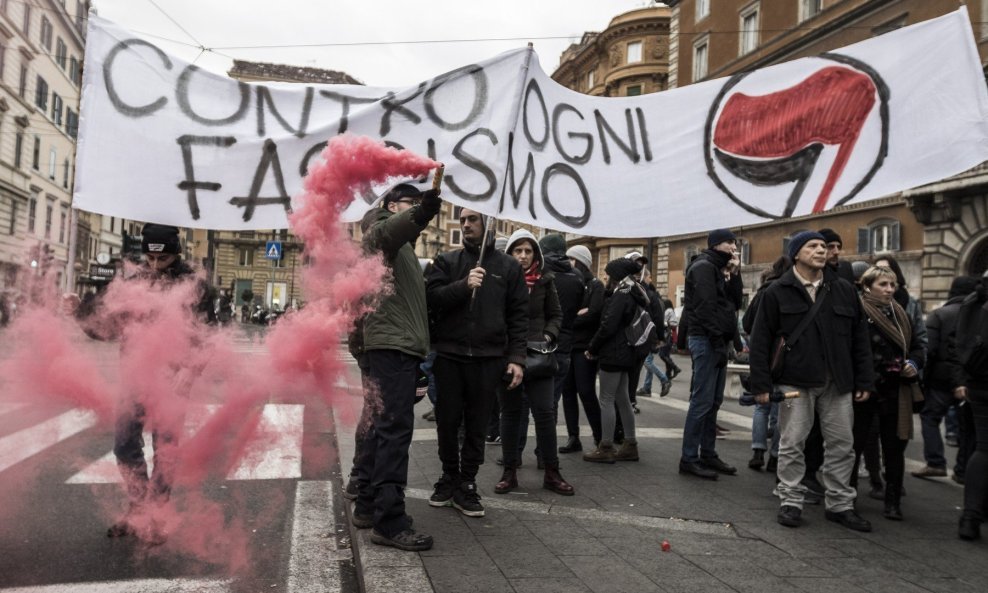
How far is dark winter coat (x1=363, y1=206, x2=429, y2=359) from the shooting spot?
3553 millimetres

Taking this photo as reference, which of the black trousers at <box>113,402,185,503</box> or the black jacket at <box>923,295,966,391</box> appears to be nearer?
the black trousers at <box>113,402,185,503</box>

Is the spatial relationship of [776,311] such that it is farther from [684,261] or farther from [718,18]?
[718,18]

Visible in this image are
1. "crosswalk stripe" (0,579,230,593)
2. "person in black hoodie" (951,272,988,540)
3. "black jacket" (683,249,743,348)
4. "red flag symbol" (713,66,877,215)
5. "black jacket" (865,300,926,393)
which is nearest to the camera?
"crosswalk stripe" (0,579,230,593)

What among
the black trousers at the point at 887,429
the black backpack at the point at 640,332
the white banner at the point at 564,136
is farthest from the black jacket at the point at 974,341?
the black backpack at the point at 640,332

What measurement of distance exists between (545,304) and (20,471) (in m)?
4.03

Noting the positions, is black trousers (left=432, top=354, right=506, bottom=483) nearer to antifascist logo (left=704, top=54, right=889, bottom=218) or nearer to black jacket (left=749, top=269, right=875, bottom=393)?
black jacket (left=749, top=269, right=875, bottom=393)

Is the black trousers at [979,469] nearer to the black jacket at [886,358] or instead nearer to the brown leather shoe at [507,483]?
the black jacket at [886,358]

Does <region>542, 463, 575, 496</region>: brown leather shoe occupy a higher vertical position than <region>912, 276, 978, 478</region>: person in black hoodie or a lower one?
lower

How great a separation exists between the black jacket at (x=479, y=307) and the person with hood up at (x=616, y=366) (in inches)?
66.2

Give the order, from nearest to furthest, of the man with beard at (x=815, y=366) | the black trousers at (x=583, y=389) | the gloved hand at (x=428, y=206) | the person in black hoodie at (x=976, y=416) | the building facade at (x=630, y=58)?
the gloved hand at (x=428, y=206) → the person in black hoodie at (x=976, y=416) → the man with beard at (x=815, y=366) → the black trousers at (x=583, y=389) → the building facade at (x=630, y=58)

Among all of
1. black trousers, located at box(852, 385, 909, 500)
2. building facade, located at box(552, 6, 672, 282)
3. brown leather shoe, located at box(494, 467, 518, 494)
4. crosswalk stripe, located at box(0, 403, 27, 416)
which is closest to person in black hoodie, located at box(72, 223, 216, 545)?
crosswalk stripe, located at box(0, 403, 27, 416)

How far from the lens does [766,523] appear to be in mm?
4312

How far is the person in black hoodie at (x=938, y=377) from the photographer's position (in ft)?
20.0

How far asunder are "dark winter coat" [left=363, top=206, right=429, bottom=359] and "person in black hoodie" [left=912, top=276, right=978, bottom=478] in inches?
193
